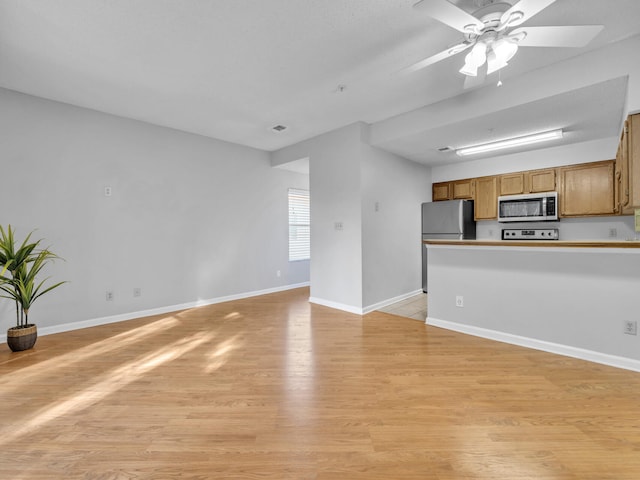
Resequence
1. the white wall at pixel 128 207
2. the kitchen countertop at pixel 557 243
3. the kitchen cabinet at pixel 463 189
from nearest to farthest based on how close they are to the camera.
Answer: the kitchen countertop at pixel 557 243
the white wall at pixel 128 207
the kitchen cabinet at pixel 463 189

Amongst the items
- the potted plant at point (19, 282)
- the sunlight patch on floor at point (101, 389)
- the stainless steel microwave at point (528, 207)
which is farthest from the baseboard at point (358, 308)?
the potted plant at point (19, 282)

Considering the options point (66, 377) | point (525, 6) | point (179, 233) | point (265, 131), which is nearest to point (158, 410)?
point (66, 377)

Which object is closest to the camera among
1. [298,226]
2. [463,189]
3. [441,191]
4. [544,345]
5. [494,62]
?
[494,62]

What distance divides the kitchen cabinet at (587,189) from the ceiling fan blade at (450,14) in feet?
12.3

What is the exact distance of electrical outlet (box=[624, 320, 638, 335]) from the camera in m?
2.40

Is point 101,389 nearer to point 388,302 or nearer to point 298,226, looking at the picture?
point 388,302

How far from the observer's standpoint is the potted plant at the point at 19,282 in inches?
111

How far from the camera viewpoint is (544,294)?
282 centimetres

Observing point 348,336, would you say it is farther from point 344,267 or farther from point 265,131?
point 265,131

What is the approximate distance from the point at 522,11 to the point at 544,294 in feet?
7.96

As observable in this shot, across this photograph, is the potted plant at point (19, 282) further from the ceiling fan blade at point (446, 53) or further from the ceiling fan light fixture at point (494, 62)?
the ceiling fan light fixture at point (494, 62)

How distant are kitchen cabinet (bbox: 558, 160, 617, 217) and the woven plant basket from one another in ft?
22.7

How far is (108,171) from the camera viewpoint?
376 cm

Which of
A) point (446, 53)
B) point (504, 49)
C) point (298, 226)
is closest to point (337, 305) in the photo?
point (298, 226)
